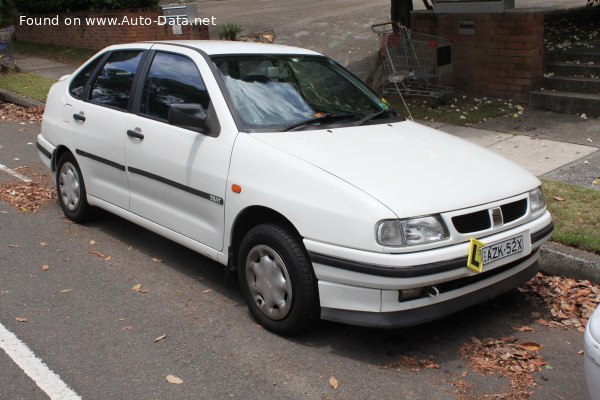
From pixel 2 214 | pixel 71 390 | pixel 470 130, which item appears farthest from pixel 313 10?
pixel 71 390

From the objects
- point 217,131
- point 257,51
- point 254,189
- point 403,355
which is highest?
point 257,51

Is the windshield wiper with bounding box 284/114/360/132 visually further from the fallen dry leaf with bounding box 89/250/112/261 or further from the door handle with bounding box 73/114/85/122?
the door handle with bounding box 73/114/85/122

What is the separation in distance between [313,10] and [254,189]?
48.1 ft

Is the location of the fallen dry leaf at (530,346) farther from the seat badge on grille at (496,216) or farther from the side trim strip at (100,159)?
the side trim strip at (100,159)

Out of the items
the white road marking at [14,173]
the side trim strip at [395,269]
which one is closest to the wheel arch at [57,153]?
the white road marking at [14,173]

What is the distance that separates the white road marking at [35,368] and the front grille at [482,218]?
2232 mm

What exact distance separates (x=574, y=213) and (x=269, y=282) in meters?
2.83

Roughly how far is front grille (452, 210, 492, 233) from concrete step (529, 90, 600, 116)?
18.4 ft

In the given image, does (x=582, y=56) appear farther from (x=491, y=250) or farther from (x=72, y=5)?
(x=72, y=5)

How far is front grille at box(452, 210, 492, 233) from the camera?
3955 millimetres

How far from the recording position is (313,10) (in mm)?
18156

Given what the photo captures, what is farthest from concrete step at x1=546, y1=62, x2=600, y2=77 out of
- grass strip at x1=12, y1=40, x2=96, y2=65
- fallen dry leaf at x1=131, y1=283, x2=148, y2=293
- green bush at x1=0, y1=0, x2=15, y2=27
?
green bush at x1=0, y1=0, x2=15, y2=27

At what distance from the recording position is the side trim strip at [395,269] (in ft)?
12.3

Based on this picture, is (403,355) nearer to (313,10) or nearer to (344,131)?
(344,131)
